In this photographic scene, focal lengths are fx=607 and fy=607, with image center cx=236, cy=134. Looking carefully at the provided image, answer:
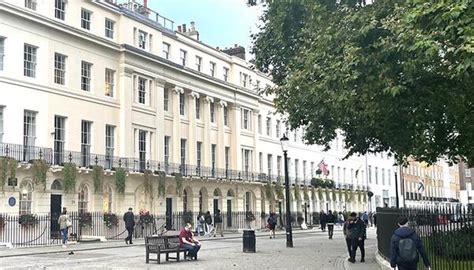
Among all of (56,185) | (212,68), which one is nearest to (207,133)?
(212,68)

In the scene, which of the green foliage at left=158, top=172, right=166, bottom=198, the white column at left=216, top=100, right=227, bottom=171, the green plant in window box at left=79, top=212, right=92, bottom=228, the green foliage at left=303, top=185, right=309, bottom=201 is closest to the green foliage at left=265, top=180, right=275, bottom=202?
the white column at left=216, top=100, right=227, bottom=171

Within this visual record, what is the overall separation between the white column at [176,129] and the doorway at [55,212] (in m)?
12.2

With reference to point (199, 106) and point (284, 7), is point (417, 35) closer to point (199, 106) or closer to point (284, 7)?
point (284, 7)

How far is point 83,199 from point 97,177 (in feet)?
5.41

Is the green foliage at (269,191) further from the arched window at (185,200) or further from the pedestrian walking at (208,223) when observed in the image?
the pedestrian walking at (208,223)

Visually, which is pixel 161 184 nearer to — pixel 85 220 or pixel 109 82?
pixel 109 82

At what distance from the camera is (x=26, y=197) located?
32.0 meters

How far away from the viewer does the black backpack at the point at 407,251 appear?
1060cm

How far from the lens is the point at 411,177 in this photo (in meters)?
93.3

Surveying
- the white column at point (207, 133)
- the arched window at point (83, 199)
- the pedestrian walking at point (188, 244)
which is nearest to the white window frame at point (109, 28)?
the arched window at point (83, 199)

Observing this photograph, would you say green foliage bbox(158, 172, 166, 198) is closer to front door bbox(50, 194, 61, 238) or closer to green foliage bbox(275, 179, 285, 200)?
front door bbox(50, 194, 61, 238)

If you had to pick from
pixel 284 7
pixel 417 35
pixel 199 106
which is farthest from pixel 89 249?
pixel 199 106

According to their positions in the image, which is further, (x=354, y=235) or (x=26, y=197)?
(x=26, y=197)

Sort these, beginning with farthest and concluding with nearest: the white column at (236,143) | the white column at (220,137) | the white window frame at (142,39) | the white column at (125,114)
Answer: the white column at (236,143) < the white column at (220,137) < the white window frame at (142,39) < the white column at (125,114)
